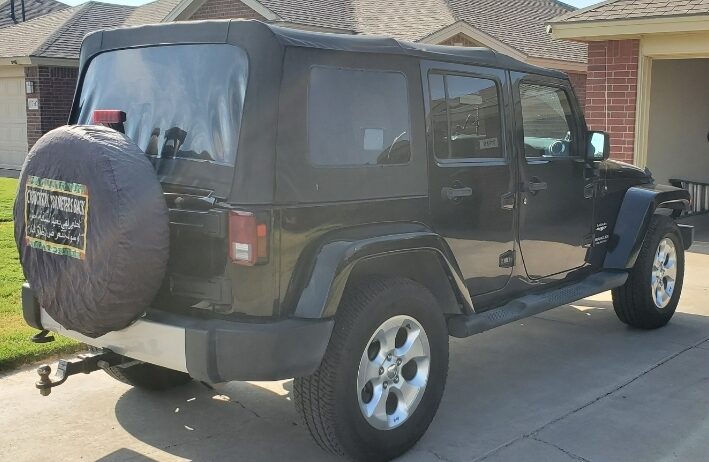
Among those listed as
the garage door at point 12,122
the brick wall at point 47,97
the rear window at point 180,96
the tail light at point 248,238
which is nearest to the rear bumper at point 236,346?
the tail light at point 248,238

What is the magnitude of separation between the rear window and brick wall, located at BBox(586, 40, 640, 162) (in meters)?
8.31

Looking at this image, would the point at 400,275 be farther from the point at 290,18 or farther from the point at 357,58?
the point at 290,18

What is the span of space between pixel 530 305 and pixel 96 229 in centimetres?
269

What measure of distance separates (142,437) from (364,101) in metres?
2.15

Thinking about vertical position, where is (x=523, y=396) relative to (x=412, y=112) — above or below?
below

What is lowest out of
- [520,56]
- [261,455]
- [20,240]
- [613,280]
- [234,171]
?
[261,455]

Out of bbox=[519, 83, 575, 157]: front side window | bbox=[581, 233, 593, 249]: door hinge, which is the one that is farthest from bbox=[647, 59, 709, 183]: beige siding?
bbox=[519, 83, 575, 157]: front side window

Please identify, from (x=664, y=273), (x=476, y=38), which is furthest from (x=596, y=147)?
(x=476, y=38)

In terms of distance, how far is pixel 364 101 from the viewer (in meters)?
3.93

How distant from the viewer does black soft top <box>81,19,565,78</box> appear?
359 cm

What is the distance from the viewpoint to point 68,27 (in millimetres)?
21359

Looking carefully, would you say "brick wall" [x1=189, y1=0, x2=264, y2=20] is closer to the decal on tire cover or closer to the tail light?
the decal on tire cover

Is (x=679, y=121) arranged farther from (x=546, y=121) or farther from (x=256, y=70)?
(x=256, y=70)

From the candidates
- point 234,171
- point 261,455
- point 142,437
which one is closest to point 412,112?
point 234,171
